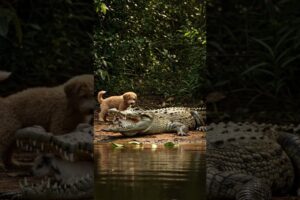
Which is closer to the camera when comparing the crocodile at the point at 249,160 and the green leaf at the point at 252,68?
the green leaf at the point at 252,68

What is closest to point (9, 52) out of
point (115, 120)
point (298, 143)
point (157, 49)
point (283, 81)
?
point (283, 81)

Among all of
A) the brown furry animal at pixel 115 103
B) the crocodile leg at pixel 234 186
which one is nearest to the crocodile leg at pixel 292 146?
the crocodile leg at pixel 234 186

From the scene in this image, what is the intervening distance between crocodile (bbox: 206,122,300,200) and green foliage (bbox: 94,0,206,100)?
7.55 metres

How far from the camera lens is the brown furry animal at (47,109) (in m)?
2.98

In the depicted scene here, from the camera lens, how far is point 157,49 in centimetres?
1206

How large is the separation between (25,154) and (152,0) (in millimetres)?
9245

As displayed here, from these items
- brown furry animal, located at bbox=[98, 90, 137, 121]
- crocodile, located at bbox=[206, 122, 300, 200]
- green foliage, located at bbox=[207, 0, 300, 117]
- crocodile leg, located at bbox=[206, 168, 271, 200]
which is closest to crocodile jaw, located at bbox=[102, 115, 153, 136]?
brown furry animal, located at bbox=[98, 90, 137, 121]

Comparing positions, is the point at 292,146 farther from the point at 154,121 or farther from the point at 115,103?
the point at 115,103

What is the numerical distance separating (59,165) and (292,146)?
70.6 inches

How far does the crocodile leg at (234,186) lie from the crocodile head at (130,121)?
5496 mm

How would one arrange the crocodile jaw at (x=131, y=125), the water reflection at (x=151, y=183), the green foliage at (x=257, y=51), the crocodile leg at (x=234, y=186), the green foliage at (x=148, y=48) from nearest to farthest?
the green foliage at (x=257, y=51), the crocodile leg at (x=234, y=186), the water reflection at (x=151, y=183), the crocodile jaw at (x=131, y=125), the green foliage at (x=148, y=48)

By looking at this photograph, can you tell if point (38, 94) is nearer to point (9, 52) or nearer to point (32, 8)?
point (9, 52)

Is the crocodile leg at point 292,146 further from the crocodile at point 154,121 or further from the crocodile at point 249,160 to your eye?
the crocodile at point 154,121

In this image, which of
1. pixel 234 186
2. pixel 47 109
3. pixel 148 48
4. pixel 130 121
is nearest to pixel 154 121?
pixel 130 121
